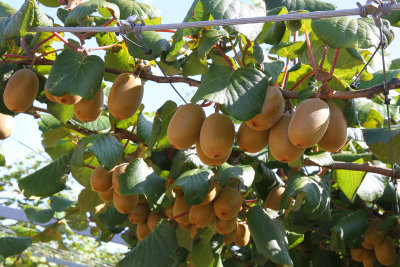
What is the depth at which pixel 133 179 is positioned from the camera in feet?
4.85

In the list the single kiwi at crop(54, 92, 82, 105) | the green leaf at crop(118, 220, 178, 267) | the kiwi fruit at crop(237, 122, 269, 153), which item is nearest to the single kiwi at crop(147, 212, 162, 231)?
the green leaf at crop(118, 220, 178, 267)

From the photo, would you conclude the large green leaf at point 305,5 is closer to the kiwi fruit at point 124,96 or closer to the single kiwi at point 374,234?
the kiwi fruit at point 124,96

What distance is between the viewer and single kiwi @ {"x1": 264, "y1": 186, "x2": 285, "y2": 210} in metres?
1.63

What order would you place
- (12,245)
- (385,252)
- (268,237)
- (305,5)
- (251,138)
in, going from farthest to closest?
1. (12,245)
2. (385,252)
3. (268,237)
4. (305,5)
5. (251,138)

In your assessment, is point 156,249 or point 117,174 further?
point 156,249

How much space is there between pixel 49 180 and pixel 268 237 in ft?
2.35

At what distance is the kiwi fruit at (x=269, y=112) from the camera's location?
1095 mm

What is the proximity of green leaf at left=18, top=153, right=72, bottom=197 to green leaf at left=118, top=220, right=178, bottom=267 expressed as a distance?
12.7 inches

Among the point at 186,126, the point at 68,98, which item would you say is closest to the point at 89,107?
the point at 68,98

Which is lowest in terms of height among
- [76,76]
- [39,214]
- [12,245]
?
[39,214]

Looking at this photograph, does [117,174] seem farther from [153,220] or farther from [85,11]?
[85,11]

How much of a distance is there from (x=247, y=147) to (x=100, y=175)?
1.98ft

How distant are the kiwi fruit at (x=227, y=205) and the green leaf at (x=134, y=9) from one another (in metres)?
0.54

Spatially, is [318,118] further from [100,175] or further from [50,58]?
[50,58]
